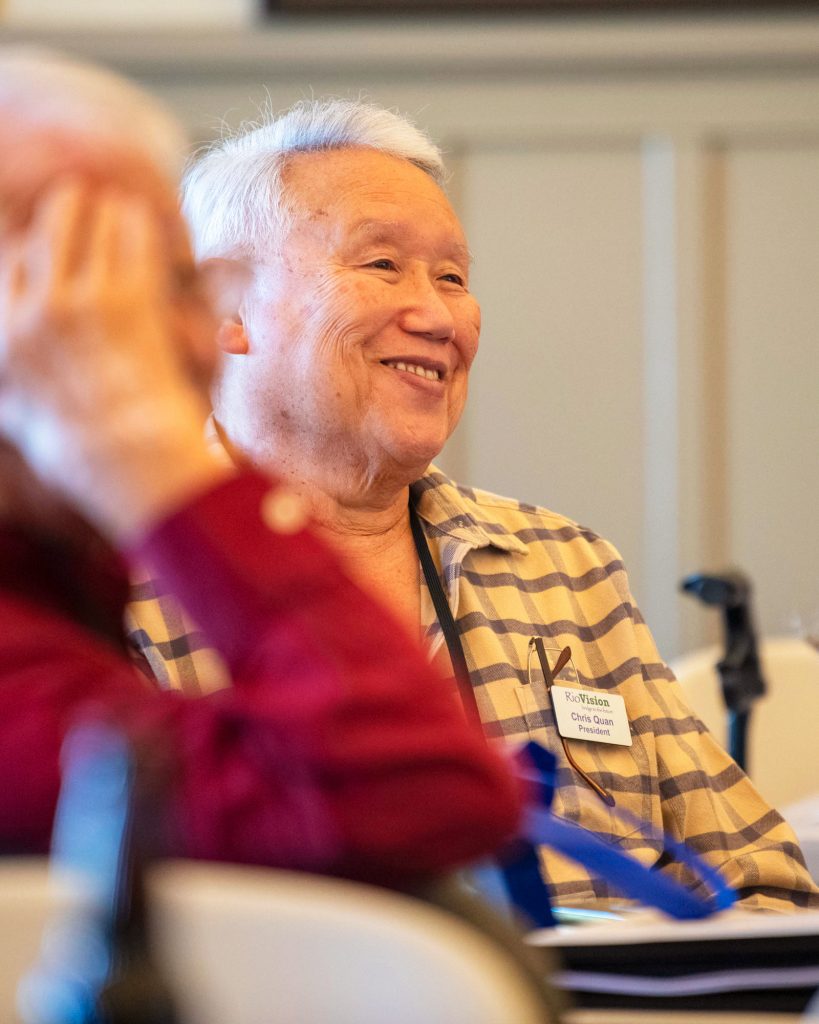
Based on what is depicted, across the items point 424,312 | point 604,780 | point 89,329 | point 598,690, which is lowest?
point 604,780

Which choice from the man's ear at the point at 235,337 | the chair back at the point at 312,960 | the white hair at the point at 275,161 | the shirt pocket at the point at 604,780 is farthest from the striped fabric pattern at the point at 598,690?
the chair back at the point at 312,960

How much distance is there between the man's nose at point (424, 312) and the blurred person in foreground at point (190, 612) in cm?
127

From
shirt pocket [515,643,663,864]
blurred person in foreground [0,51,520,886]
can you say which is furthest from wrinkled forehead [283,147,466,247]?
blurred person in foreground [0,51,520,886]

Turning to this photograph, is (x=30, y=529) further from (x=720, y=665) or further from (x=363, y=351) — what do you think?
(x=720, y=665)

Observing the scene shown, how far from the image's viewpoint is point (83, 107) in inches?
35.7

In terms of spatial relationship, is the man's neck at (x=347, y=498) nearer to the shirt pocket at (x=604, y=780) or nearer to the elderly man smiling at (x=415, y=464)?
the elderly man smiling at (x=415, y=464)

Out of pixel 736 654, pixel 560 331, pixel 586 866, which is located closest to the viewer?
pixel 586 866

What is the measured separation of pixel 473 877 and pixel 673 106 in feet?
12.8

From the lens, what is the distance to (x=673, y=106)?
182 inches

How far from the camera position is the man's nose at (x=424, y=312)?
2125mm

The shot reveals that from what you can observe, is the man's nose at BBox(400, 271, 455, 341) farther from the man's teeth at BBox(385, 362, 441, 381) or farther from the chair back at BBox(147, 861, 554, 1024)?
the chair back at BBox(147, 861, 554, 1024)

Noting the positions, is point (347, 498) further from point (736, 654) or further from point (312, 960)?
point (312, 960)

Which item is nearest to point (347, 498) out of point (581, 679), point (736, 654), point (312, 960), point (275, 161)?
point (581, 679)

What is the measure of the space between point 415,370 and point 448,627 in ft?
1.41
